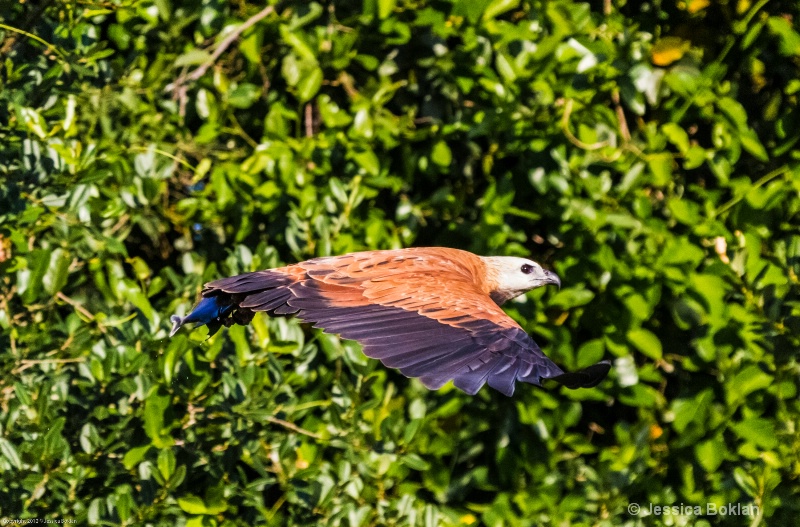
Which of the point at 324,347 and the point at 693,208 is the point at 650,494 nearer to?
the point at 693,208

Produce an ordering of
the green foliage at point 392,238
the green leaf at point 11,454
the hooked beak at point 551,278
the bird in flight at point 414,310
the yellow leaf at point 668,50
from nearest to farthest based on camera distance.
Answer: the bird in flight at point 414,310, the green leaf at point 11,454, the green foliage at point 392,238, the hooked beak at point 551,278, the yellow leaf at point 668,50

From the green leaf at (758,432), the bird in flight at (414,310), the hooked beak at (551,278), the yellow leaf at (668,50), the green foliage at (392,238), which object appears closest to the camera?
the bird in flight at (414,310)

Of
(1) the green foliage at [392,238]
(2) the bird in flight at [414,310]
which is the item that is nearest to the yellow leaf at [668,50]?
(1) the green foliage at [392,238]

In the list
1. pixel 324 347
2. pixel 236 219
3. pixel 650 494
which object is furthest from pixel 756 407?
pixel 236 219

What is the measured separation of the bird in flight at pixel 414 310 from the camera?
3029 millimetres

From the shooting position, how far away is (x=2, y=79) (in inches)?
158

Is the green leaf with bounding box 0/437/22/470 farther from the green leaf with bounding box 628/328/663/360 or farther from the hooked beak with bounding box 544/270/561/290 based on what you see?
the green leaf with bounding box 628/328/663/360

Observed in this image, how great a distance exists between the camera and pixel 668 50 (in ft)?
15.5

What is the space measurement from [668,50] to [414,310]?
6.45 feet

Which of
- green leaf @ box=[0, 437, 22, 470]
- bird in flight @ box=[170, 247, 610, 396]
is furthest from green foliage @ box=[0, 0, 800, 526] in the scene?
bird in flight @ box=[170, 247, 610, 396]

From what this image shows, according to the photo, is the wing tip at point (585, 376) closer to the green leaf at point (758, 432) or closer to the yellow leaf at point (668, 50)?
the green leaf at point (758, 432)

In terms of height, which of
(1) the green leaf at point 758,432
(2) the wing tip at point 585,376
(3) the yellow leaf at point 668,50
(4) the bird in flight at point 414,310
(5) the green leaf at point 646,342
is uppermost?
(3) the yellow leaf at point 668,50

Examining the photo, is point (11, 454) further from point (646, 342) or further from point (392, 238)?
point (646, 342)

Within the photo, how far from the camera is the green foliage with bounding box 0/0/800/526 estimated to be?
3.98 meters
